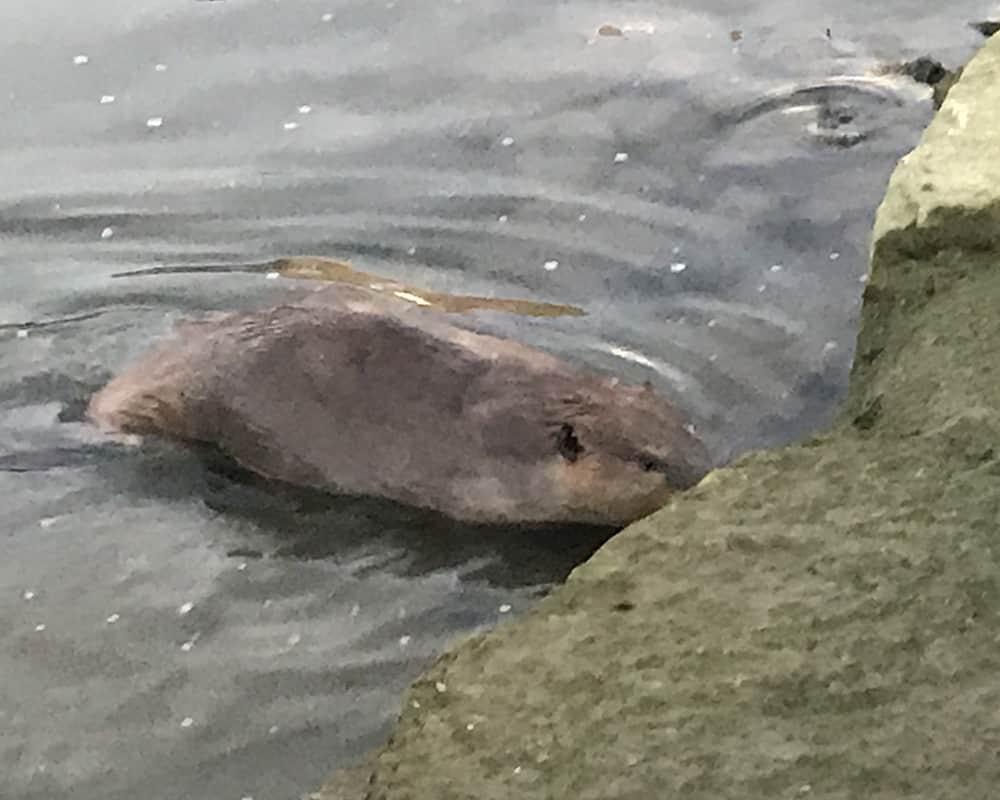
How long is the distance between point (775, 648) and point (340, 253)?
261 centimetres

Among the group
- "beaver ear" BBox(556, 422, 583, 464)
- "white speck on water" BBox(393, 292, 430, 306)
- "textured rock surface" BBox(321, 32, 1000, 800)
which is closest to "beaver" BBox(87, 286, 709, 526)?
"beaver ear" BBox(556, 422, 583, 464)

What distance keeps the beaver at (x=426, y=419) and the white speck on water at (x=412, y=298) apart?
0.29m

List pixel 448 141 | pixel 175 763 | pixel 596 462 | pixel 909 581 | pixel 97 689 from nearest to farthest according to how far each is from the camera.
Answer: pixel 909 581 < pixel 175 763 < pixel 97 689 < pixel 596 462 < pixel 448 141

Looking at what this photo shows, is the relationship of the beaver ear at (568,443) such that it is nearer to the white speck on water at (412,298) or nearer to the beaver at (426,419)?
the beaver at (426,419)

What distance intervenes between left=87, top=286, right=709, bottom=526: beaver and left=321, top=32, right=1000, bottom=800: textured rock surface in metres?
0.66

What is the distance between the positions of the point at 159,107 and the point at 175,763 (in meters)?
2.90

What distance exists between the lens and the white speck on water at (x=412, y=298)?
170 inches

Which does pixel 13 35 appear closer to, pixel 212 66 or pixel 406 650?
pixel 212 66

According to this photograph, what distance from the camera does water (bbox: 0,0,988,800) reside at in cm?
341

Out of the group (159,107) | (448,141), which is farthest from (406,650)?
(159,107)

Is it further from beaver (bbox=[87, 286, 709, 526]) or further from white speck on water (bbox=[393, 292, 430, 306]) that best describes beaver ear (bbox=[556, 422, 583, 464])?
white speck on water (bbox=[393, 292, 430, 306])

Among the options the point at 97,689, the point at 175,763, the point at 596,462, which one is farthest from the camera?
the point at 596,462

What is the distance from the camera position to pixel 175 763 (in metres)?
3.18

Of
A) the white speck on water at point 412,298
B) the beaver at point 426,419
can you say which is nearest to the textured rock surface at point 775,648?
the beaver at point 426,419
